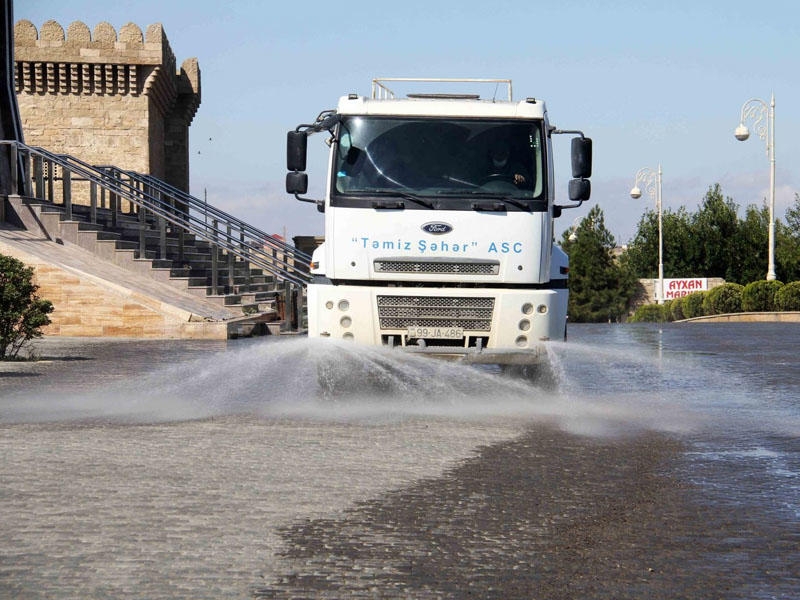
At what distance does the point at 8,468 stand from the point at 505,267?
5.74 m

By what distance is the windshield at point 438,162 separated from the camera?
12398mm

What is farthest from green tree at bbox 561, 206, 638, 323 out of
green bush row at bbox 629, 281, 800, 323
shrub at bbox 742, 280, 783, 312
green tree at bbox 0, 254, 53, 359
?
green tree at bbox 0, 254, 53, 359

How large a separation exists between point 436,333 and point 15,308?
723 cm

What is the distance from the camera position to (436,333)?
40.7 ft

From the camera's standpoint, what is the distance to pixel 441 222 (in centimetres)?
1230

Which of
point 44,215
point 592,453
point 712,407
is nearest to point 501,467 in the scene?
point 592,453

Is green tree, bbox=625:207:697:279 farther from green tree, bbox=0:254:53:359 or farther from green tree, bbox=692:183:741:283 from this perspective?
green tree, bbox=0:254:53:359

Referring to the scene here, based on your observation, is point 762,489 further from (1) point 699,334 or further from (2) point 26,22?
(2) point 26,22

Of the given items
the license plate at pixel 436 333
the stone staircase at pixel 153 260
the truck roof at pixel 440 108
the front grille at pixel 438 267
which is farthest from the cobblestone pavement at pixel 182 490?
the stone staircase at pixel 153 260

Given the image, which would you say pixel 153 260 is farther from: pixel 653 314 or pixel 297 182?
pixel 653 314

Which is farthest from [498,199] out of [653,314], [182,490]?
[653,314]

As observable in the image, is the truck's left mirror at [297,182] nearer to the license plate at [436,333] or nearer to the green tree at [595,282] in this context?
the license plate at [436,333]

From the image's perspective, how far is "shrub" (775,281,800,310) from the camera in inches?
1619

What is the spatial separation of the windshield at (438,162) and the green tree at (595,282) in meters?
76.6
